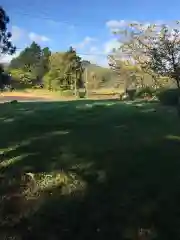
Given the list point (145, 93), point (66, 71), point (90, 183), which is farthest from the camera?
point (66, 71)

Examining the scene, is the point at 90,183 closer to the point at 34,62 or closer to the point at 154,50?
the point at 154,50

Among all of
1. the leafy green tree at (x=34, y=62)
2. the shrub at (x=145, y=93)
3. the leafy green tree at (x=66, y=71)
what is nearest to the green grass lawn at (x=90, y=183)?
the shrub at (x=145, y=93)

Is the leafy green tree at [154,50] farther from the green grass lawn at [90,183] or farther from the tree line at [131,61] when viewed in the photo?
the green grass lawn at [90,183]

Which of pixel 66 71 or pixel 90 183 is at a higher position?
pixel 90 183

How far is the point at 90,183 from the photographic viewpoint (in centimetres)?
468

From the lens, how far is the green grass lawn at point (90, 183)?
3869 mm

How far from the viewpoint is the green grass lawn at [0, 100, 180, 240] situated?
152 inches

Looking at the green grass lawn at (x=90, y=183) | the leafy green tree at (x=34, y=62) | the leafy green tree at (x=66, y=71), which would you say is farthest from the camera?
the leafy green tree at (x=34, y=62)

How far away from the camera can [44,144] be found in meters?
6.38

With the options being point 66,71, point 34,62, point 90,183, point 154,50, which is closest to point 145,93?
point 154,50

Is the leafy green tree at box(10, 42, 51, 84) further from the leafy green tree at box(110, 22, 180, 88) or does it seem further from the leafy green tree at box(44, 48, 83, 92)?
the leafy green tree at box(110, 22, 180, 88)

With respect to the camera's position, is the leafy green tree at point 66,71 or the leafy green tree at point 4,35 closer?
the leafy green tree at point 4,35

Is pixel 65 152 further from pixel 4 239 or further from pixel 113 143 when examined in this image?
pixel 4 239

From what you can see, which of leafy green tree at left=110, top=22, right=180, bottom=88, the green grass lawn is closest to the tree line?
leafy green tree at left=110, top=22, right=180, bottom=88
